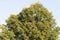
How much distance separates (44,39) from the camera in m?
46.8

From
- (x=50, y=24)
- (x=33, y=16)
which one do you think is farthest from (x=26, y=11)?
(x=50, y=24)

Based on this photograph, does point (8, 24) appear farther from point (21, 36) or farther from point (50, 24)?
point (50, 24)

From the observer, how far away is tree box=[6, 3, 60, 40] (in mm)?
46688

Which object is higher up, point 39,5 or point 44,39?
point 39,5

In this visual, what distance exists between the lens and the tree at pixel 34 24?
4669cm

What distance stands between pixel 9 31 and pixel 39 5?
20.5 ft

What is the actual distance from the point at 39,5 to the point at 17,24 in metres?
4.59

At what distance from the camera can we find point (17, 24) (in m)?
48.0

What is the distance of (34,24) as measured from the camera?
154 feet

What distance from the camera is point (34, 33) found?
46.2 meters

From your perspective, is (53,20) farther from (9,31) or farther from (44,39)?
(9,31)

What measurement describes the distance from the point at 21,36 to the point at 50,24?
4.89m

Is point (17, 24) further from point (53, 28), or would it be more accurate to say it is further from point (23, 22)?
point (53, 28)

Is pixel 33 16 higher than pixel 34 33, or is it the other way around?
pixel 33 16
